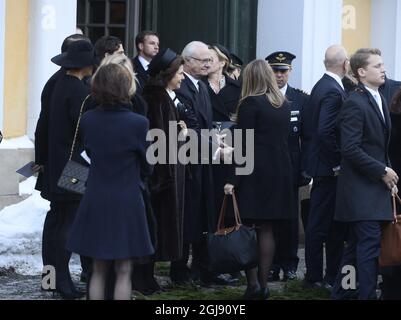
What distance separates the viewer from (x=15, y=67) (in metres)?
10.5

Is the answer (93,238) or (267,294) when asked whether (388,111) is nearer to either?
(267,294)

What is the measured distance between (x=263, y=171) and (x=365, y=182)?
781 mm

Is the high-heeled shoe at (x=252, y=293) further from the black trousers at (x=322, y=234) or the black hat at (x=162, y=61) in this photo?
the black hat at (x=162, y=61)

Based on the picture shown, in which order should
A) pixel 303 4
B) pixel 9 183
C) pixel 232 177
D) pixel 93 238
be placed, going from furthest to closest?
pixel 303 4 → pixel 9 183 → pixel 232 177 → pixel 93 238

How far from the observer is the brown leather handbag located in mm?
8133

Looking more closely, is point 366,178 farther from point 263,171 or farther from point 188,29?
point 188,29

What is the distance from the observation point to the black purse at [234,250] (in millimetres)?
8375

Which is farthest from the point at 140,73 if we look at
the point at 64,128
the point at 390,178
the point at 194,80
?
the point at 390,178

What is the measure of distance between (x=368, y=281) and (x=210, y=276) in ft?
5.48

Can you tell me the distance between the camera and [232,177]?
8641 millimetres

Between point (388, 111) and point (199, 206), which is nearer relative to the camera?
point (388, 111)

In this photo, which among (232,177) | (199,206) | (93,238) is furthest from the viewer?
(199,206)

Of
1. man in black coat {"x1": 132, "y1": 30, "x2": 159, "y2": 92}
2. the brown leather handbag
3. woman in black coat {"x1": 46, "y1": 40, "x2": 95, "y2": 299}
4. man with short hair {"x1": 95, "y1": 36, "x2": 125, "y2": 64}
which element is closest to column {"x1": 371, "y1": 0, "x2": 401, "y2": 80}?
man in black coat {"x1": 132, "y1": 30, "x2": 159, "y2": 92}
